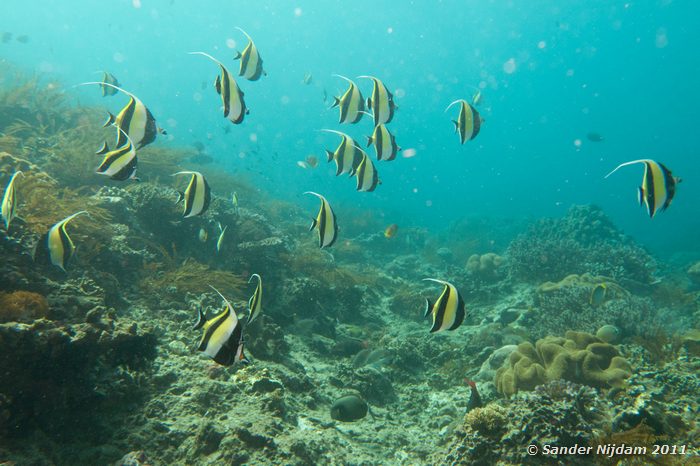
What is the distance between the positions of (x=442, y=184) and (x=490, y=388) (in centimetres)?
11833

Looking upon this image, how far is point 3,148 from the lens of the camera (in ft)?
24.7

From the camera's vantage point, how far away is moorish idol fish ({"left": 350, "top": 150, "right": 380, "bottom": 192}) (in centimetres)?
A: 436

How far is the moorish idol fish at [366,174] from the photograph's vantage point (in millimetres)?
4364

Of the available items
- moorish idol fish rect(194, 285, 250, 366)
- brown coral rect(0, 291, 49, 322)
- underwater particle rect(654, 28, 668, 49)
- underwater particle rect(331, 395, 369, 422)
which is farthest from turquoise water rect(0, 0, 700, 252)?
moorish idol fish rect(194, 285, 250, 366)

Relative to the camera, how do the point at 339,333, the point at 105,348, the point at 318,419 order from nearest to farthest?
the point at 105,348, the point at 318,419, the point at 339,333

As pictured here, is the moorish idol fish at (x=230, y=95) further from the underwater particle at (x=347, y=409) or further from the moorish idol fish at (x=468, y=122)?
the underwater particle at (x=347, y=409)

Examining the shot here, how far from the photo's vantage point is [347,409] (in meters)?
4.18

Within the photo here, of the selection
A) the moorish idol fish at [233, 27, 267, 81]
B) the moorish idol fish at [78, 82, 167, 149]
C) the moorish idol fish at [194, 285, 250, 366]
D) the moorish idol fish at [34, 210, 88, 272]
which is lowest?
the moorish idol fish at [194, 285, 250, 366]

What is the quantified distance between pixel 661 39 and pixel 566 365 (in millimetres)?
149543

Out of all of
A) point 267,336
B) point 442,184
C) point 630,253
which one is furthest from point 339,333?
point 442,184

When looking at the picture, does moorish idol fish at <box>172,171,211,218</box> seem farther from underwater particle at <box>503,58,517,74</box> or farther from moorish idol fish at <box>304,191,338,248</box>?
underwater particle at <box>503,58,517,74</box>

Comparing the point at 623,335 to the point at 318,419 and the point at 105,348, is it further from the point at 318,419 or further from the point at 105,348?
the point at 105,348

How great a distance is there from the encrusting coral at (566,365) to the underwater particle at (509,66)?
421ft

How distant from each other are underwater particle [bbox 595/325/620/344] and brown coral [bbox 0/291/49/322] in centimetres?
748
